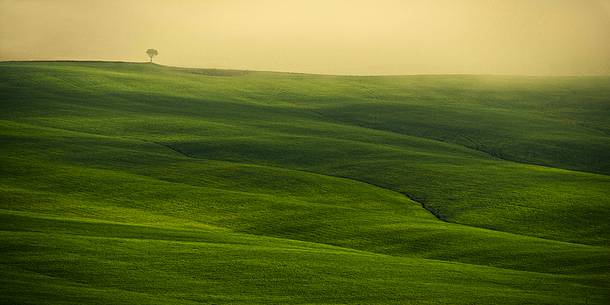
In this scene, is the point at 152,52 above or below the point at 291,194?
above

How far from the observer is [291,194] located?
41281 millimetres

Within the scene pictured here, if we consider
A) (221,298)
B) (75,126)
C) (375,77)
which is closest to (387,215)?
(221,298)

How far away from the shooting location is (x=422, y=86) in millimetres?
92000

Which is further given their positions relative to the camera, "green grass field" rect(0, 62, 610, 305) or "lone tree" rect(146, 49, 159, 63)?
"lone tree" rect(146, 49, 159, 63)

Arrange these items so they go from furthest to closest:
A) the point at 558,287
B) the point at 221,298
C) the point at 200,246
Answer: the point at 200,246, the point at 558,287, the point at 221,298

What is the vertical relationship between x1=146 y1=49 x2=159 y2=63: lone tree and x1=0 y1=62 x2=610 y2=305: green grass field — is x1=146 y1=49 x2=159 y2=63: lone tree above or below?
above

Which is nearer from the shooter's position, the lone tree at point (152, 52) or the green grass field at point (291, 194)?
the green grass field at point (291, 194)

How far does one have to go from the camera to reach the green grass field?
79.2 ft

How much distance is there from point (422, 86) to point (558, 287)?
6762 centimetres

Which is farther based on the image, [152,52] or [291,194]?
[152,52]

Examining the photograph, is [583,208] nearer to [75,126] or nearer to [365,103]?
[75,126]

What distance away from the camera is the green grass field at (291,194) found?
79.2ft

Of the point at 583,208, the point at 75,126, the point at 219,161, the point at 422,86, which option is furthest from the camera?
the point at 422,86

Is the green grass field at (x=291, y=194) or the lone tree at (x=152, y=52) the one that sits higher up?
the lone tree at (x=152, y=52)
